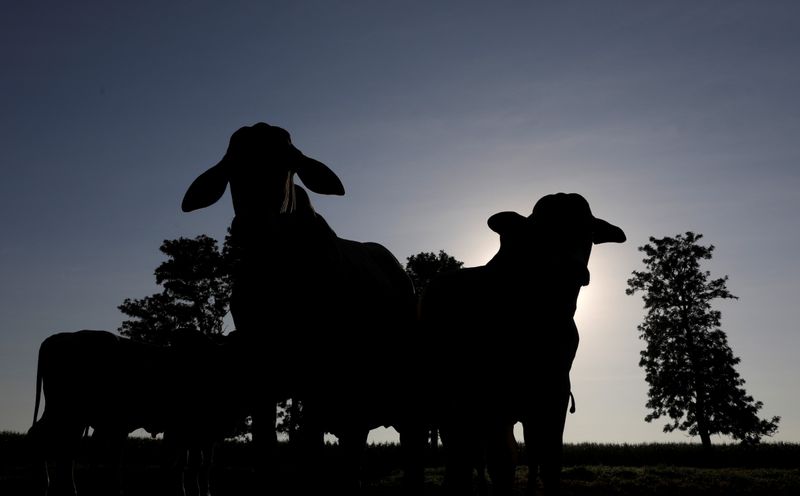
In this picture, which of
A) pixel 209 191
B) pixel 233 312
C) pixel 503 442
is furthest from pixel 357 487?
pixel 209 191

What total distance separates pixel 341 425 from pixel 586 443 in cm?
3076

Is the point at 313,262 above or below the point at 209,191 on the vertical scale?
below

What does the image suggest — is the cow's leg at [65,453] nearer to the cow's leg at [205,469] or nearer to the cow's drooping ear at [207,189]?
the cow's leg at [205,469]

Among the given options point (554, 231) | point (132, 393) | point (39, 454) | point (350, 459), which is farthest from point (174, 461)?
point (554, 231)

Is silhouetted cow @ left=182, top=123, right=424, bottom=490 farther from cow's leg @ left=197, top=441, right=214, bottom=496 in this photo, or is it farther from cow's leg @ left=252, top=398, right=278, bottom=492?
cow's leg @ left=197, top=441, right=214, bottom=496

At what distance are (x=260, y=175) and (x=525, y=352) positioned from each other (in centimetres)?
268

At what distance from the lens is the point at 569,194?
639cm

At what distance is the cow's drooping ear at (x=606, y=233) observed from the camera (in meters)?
6.96

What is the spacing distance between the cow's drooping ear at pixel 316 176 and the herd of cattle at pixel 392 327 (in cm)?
1

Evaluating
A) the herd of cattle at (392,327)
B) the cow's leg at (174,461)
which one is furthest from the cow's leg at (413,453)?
the cow's leg at (174,461)

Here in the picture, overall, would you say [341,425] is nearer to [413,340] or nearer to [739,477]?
[413,340]

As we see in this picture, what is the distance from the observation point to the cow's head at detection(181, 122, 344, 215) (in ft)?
17.4

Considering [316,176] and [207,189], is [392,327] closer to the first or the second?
[316,176]

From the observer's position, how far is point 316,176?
5629 mm
